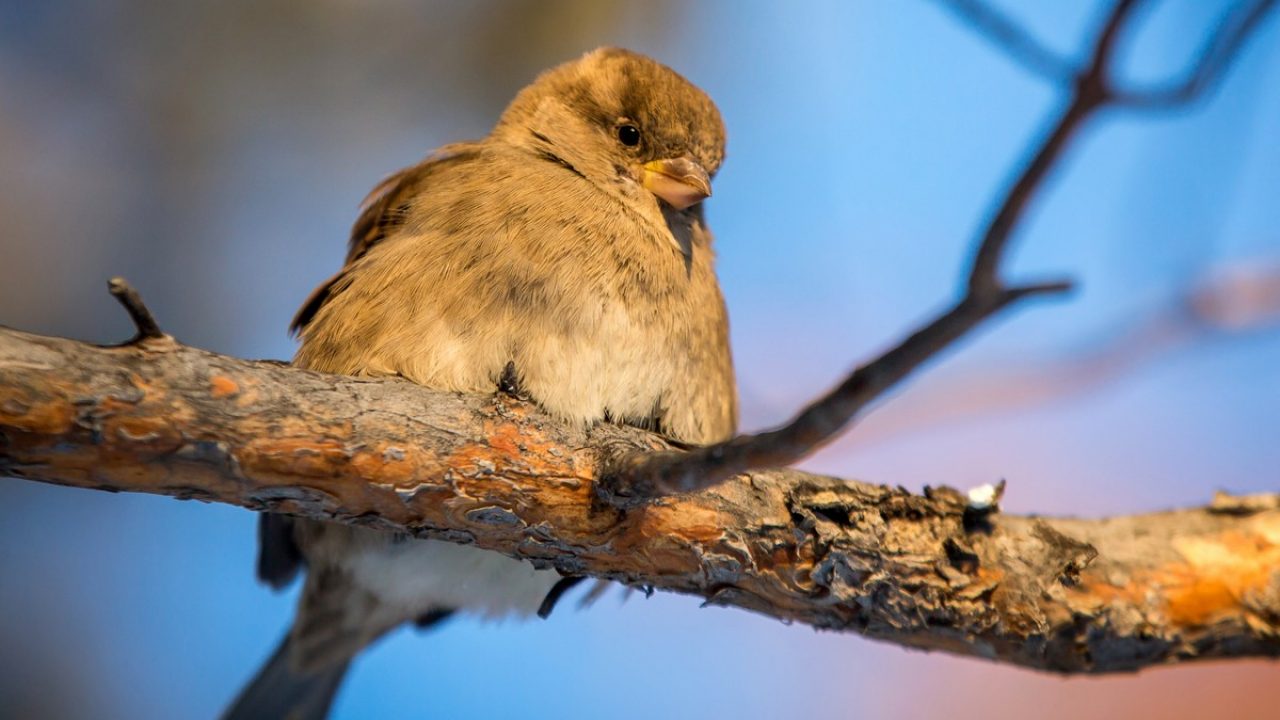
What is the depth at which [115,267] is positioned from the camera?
3848 mm

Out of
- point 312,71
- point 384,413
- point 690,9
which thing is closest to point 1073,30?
point 690,9

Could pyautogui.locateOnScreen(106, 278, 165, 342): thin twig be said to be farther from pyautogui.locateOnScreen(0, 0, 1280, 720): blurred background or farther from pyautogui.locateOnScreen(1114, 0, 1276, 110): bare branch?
pyautogui.locateOnScreen(0, 0, 1280, 720): blurred background

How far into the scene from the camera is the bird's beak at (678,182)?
2.91 m

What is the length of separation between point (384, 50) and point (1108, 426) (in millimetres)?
3314

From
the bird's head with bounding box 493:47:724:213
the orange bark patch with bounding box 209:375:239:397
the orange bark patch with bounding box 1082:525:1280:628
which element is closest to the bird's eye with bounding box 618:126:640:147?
the bird's head with bounding box 493:47:724:213

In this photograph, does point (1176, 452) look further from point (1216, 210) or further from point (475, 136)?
point (475, 136)

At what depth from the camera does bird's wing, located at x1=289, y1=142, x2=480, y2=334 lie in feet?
9.46

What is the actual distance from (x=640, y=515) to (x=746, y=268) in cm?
225

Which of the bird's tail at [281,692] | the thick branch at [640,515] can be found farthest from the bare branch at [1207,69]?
the bird's tail at [281,692]

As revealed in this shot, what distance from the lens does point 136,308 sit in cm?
177

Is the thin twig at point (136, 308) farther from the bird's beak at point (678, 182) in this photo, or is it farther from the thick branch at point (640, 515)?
the bird's beak at point (678, 182)

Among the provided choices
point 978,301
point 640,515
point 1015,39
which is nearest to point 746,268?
point 640,515

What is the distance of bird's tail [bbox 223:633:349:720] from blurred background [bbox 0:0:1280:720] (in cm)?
58

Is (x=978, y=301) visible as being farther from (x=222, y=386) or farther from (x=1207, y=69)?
(x=222, y=386)
